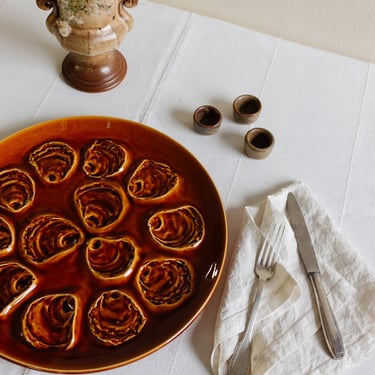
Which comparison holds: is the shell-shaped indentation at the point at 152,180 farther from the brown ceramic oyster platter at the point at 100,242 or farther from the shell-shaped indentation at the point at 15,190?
the shell-shaped indentation at the point at 15,190

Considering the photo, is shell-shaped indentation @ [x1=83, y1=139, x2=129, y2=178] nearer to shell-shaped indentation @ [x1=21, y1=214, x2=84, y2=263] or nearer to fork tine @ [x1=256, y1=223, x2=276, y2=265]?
shell-shaped indentation @ [x1=21, y1=214, x2=84, y2=263]

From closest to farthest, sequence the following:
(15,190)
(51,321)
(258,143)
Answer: (51,321), (15,190), (258,143)

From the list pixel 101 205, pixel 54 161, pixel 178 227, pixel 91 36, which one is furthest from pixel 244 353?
pixel 91 36

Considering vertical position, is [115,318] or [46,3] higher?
[46,3]

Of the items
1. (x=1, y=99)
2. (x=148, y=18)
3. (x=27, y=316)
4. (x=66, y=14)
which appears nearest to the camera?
(x=27, y=316)

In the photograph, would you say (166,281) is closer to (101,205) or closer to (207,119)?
(101,205)

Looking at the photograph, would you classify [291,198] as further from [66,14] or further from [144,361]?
[66,14]

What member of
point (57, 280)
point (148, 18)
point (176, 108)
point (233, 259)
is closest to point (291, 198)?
point (233, 259)
